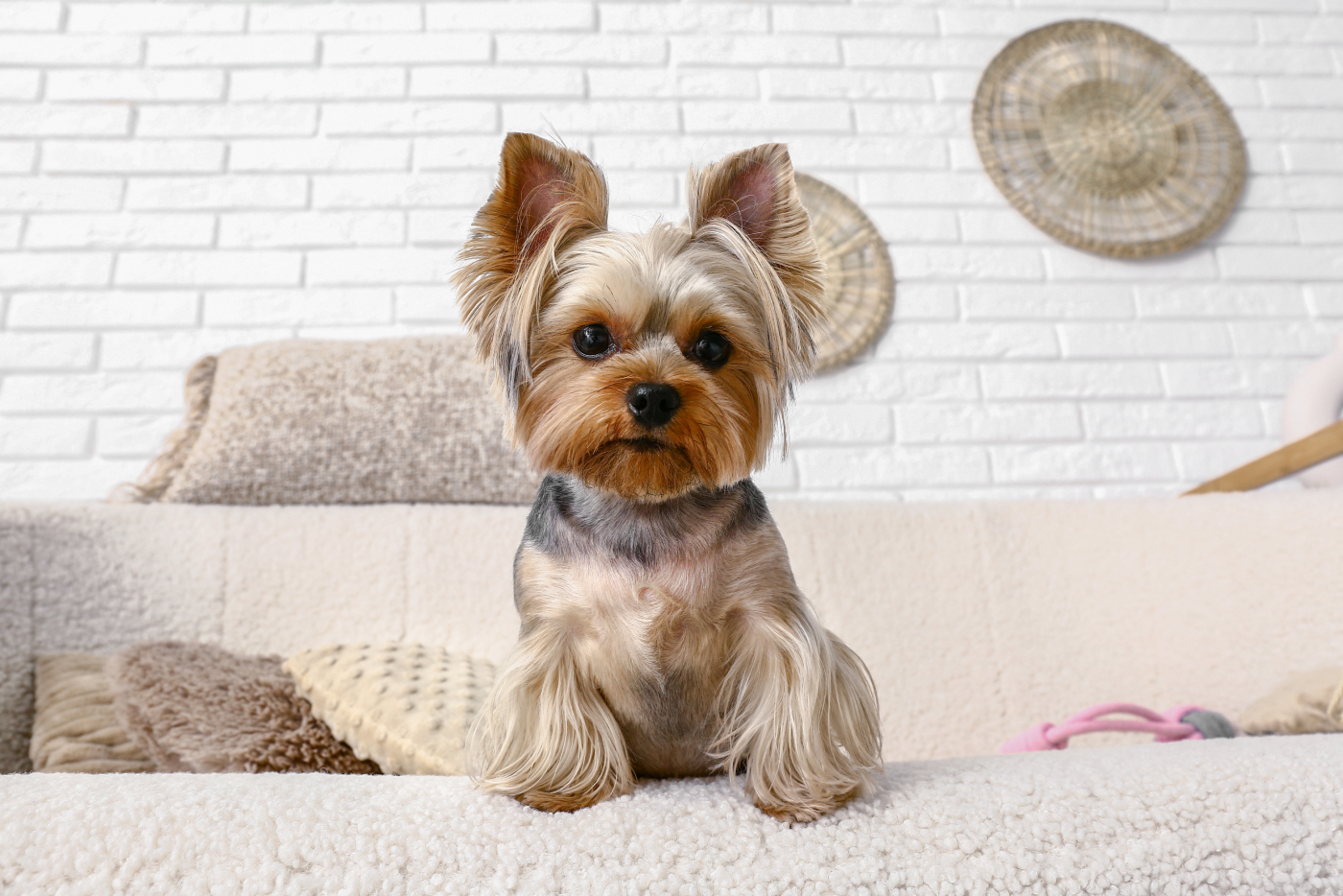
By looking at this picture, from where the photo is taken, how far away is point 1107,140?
233 cm

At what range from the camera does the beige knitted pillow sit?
0.99 m

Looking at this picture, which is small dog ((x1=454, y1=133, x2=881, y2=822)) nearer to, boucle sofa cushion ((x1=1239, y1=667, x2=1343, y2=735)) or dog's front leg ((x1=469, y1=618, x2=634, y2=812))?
dog's front leg ((x1=469, y1=618, x2=634, y2=812))

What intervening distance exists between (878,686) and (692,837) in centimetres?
100

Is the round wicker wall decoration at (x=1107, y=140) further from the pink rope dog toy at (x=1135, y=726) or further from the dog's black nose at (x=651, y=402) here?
the dog's black nose at (x=651, y=402)

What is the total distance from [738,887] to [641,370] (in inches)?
16.2

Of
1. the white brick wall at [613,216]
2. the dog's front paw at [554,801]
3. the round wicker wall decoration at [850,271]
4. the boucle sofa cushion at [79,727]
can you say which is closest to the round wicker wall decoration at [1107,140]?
the white brick wall at [613,216]

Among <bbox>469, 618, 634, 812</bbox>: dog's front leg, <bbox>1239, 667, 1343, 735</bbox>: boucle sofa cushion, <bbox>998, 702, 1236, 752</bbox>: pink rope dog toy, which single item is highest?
<bbox>469, 618, 634, 812</bbox>: dog's front leg

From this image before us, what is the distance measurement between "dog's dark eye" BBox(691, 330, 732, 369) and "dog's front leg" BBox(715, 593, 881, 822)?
0.23 m

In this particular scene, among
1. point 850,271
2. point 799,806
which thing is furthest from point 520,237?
point 850,271

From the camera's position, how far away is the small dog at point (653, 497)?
73cm

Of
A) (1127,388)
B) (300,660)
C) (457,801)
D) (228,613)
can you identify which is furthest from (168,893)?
(1127,388)

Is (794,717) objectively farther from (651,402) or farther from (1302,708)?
(1302,708)

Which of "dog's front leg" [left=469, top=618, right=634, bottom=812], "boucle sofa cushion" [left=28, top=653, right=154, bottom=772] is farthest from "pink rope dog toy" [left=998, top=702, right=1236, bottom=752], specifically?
"boucle sofa cushion" [left=28, top=653, right=154, bottom=772]

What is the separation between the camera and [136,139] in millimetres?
2145
